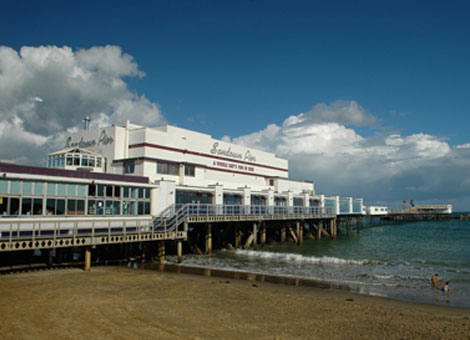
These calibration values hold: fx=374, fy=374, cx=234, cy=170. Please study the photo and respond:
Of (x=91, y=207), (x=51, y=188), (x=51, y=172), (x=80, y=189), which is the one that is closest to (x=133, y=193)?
(x=91, y=207)

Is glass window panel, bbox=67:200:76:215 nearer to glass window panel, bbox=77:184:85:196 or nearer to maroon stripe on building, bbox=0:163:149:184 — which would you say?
glass window panel, bbox=77:184:85:196

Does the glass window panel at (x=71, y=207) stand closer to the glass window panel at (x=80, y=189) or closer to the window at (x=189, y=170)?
the glass window panel at (x=80, y=189)

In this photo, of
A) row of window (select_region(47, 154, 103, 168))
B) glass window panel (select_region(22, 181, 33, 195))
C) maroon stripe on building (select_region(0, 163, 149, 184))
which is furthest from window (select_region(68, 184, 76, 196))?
row of window (select_region(47, 154, 103, 168))

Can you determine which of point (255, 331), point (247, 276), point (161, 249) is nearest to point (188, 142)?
point (161, 249)

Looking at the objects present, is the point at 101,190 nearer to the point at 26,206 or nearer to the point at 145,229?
the point at 145,229

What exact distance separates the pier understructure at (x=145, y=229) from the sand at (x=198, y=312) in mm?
1986

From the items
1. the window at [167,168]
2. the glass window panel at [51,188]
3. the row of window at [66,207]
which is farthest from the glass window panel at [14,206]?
the window at [167,168]

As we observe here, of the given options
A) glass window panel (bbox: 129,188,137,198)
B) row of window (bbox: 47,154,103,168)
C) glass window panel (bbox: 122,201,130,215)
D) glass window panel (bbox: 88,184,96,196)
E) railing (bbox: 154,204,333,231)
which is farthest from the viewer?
row of window (bbox: 47,154,103,168)

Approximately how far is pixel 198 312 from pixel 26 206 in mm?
12891

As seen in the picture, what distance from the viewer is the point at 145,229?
26.5 m

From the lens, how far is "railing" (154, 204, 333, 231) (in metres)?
27.7

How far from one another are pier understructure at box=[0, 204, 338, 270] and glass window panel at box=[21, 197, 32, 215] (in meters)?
0.38

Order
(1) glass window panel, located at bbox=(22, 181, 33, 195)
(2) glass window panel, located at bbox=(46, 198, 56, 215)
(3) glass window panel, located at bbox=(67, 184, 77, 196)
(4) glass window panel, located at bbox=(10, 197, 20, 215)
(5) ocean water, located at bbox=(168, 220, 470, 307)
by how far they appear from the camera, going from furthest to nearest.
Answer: (3) glass window panel, located at bbox=(67, 184, 77, 196)
(2) glass window panel, located at bbox=(46, 198, 56, 215)
(1) glass window panel, located at bbox=(22, 181, 33, 195)
(4) glass window panel, located at bbox=(10, 197, 20, 215)
(5) ocean water, located at bbox=(168, 220, 470, 307)

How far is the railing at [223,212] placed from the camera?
90.8 feet
